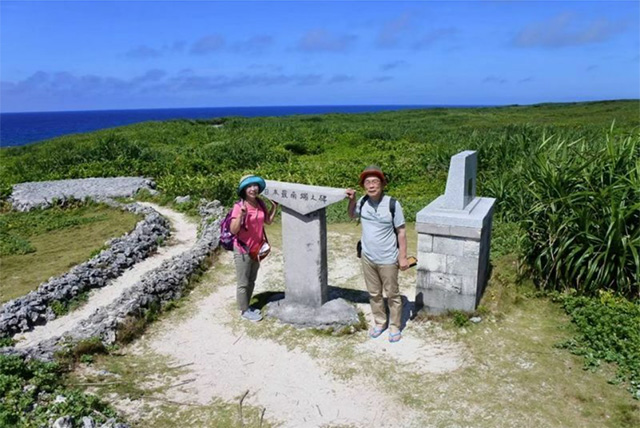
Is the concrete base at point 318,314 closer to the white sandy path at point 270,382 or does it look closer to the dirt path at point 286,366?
the dirt path at point 286,366

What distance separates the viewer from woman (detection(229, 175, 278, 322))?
5855mm

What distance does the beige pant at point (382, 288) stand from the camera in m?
5.55

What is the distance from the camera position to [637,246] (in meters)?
6.08

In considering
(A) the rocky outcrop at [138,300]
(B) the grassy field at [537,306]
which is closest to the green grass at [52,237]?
(B) the grassy field at [537,306]

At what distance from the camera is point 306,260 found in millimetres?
6379

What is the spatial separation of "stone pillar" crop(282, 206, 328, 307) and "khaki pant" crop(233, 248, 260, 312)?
0.48m

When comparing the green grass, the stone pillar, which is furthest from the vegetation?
the green grass

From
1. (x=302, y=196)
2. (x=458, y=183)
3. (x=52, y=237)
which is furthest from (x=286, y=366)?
(x=52, y=237)

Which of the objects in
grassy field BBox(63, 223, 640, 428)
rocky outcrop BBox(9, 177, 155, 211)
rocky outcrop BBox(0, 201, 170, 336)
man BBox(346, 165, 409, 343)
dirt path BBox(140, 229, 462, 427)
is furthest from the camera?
rocky outcrop BBox(9, 177, 155, 211)

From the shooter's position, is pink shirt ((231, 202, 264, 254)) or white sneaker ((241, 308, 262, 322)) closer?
pink shirt ((231, 202, 264, 254))

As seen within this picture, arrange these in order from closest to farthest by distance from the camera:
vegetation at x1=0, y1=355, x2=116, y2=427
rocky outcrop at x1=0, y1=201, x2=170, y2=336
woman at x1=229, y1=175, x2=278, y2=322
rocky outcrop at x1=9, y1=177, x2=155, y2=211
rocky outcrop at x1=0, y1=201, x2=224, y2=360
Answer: vegetation at x1=0, y1=355, x2=116, y2=427 → rocky outcrop at x1=0, y1=201, x2=224, y2=360 → woman at x1=229, y1=175, x2=278, y2=322 → rocky outcrop at x1=0, y1=201, x2=170, y2=336 → rocky outcrop at x1=9, y1=177, x2=155, y2=211

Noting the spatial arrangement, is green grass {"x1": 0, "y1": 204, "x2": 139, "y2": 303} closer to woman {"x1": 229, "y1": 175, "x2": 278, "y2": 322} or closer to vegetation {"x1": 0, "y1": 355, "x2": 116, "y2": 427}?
vegetation {"x1": 0, "y1": 355, "x2": 116, "y2": 427}

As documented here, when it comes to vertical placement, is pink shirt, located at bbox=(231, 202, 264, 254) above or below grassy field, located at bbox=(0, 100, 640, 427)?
above

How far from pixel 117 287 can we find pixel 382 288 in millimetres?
4537
